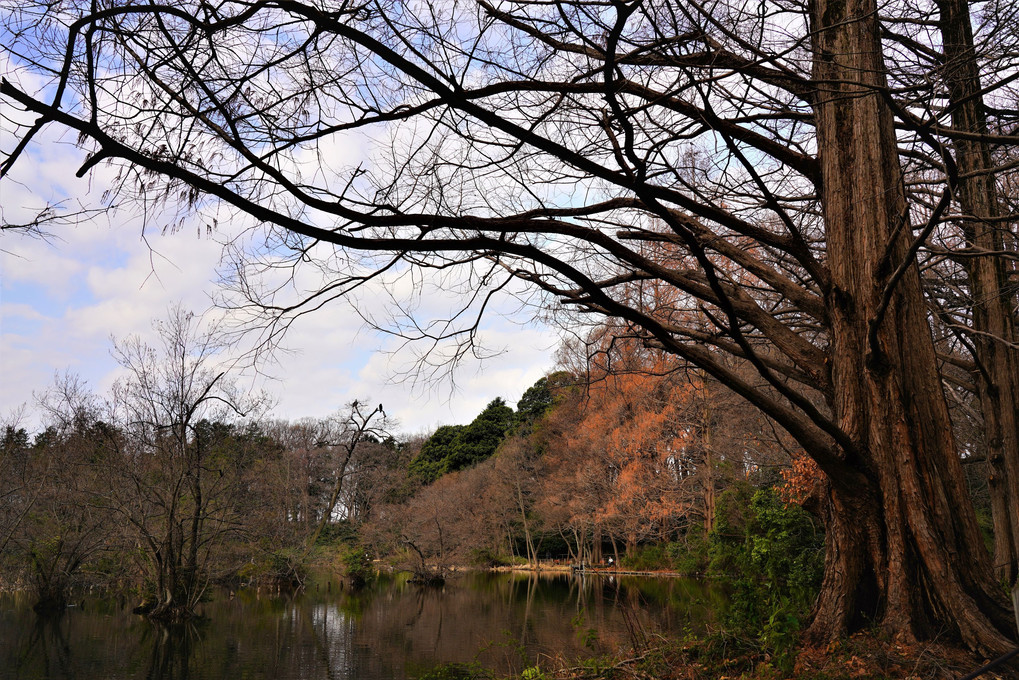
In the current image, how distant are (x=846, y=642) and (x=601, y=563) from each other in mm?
24786

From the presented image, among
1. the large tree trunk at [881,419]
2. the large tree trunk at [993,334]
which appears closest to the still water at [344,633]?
the large tree trunk at [881,419]

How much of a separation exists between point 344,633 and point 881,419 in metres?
11.9

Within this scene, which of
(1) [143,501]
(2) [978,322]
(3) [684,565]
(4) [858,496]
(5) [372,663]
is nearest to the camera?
(4) [858,496]

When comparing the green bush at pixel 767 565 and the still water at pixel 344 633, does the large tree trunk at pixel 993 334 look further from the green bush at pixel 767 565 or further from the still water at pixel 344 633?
the still water at pixel 344 633

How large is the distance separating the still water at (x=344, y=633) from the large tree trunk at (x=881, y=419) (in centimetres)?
213

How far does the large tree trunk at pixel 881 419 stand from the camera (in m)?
4.82

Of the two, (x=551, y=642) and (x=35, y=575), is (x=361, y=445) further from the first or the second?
(x=551, y=642)

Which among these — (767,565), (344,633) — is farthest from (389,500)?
(767,565)

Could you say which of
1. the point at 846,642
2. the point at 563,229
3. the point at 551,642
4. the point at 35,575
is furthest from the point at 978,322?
the point at 35,575

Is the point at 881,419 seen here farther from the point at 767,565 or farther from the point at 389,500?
the point at 389,500

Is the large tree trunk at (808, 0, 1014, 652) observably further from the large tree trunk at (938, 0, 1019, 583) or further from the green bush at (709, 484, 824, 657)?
the large tree trunk at (938, 0, 1019, 583)

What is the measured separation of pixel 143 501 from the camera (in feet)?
55.1

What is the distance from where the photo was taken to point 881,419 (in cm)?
528

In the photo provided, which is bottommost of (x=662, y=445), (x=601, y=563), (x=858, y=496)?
(x=601, y=563)
